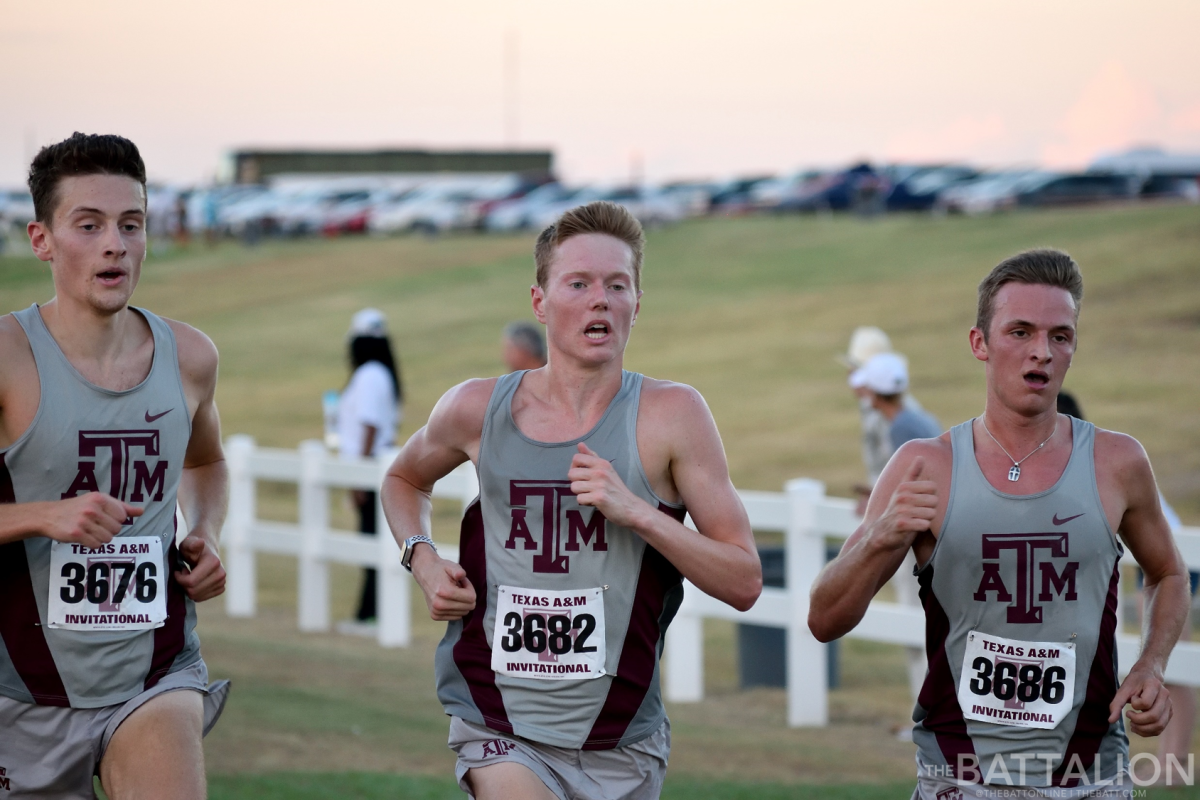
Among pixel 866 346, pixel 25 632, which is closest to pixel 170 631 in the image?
pixel 25 632

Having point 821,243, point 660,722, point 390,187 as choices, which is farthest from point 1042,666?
point 390,187

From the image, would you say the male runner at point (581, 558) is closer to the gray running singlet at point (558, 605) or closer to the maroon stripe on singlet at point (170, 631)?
the gray running singlet at point (558, 605)

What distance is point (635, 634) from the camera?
3781 millimetres

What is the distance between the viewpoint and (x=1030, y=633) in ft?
11.9

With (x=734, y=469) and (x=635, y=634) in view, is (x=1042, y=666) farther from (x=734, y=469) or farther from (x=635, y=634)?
(x=734, y=469)

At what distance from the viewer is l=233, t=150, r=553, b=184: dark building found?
7912 cm

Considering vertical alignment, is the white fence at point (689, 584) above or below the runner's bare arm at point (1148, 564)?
below

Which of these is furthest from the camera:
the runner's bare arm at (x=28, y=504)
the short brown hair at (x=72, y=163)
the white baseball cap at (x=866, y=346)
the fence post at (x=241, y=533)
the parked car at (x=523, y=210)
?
the parked car at (x=523, y=210)

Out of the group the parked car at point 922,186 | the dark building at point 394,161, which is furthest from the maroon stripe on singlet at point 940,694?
the dark building at point 394,161

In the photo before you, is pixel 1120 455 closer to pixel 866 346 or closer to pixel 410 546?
pixel 410 546

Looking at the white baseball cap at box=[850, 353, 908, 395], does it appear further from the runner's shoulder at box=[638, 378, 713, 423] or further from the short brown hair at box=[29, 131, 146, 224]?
the short brown hair at box=[29, 131, 146, 224]

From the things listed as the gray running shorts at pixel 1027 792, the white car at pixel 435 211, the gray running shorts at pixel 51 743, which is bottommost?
the gray running shorts at pixel 1027 792

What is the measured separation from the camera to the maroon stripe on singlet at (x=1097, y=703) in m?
3.59

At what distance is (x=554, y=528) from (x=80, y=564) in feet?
4.14
